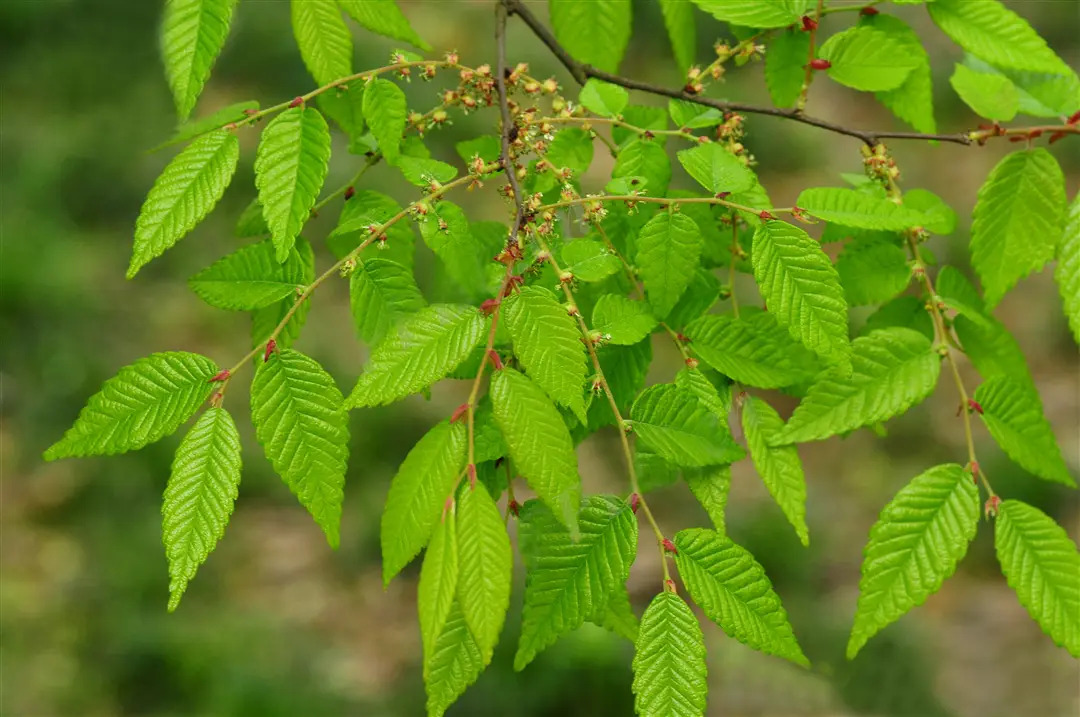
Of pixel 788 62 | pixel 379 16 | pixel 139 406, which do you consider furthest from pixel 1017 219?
pixel 139 406

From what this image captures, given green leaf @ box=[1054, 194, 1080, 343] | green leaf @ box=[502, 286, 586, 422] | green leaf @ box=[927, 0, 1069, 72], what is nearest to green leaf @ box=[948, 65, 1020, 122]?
green leaf @ box=[927, 0, 1069, 72]

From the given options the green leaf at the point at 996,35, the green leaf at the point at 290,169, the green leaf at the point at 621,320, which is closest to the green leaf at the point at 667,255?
the green leaf at the point at 621,320

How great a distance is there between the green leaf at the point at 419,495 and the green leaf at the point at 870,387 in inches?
15.4

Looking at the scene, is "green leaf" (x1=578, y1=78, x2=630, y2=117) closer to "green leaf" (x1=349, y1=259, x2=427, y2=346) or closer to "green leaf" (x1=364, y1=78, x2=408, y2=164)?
"green leaf" (x1=364, y1=78, x2=408, y2=164)

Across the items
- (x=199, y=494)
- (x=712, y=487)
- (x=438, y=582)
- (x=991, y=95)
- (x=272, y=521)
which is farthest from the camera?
(x=272, y=521)

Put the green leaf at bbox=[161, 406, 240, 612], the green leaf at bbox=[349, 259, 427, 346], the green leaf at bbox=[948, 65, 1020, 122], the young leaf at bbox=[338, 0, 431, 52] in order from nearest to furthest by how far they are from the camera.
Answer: the green leaf at bbox=[161, 406, 240, 612] < the green leaf at bbox=[349, 259, 427, 346] < the young leaf at bbox=[338, 0, 431, 52] < the green leaf at bbox=[948, 65, 1020, 122]

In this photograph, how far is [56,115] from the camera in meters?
4.42

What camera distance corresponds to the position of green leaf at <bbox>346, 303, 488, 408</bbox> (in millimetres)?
795

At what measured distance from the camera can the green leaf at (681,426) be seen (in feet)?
2.93

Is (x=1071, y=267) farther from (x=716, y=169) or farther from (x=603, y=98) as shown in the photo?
(x=603, y=98)

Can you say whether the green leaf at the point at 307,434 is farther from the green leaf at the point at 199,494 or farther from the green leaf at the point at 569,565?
the green leaf at the point at 569,565

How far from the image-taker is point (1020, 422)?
3.58 ft

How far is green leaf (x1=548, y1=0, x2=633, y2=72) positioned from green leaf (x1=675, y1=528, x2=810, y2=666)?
69 centimetres

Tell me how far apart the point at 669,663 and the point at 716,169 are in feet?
1.74
